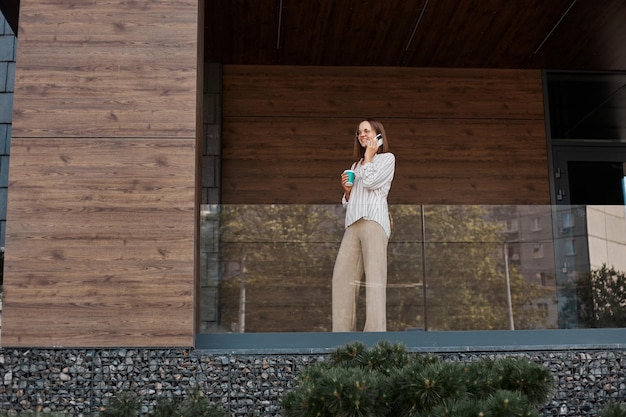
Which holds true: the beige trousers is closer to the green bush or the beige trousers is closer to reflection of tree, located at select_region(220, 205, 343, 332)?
reflection of tree, located at select_region(220, 205, 343, 332)

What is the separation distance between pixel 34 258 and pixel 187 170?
41.1 inches

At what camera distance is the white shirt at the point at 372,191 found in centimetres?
568

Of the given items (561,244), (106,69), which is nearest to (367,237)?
(561,244)

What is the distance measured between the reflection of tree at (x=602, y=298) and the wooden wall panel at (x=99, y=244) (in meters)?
2.83

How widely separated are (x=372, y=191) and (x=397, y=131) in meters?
3.31

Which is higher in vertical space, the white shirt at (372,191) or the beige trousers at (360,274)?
the white shirt at (372,191)

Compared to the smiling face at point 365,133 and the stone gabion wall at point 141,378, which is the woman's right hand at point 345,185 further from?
the stone gabion wall at point 141,378

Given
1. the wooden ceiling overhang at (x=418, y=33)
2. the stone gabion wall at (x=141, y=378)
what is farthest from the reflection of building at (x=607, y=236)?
the wooden ceiling overhang at (x=418, y=33)

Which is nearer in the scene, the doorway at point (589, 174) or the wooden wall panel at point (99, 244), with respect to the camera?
the wooden wall panel at point (99, 244)

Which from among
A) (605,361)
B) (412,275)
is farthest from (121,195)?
(605,361)

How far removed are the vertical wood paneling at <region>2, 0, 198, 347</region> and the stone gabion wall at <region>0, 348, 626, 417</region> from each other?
89mm

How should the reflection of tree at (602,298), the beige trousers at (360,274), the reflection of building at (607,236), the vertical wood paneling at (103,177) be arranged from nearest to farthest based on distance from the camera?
1. the vertical wood paneling at (103,177)
2. the beige trousers at (360,274)
3. the reflection of tree at (602,298)
4. the reflection of building at (607,236)

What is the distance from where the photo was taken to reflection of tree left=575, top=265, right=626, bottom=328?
5930 mm

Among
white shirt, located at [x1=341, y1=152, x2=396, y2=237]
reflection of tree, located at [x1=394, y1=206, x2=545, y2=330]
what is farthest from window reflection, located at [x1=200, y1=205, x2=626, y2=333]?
white shirt, located at [x1=341, y1=152, x2=396, y2=237]
